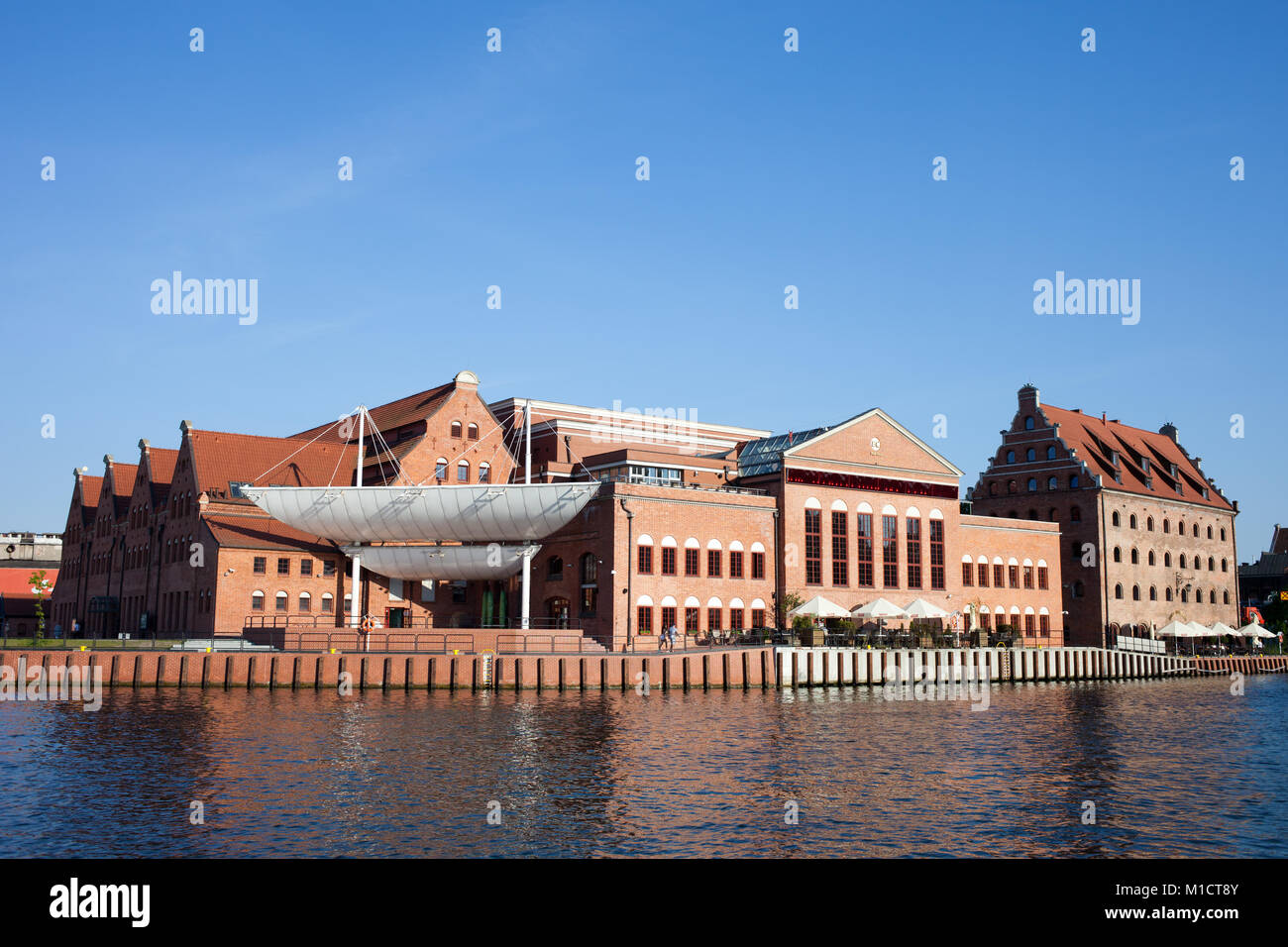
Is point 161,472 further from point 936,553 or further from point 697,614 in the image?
point 936,553

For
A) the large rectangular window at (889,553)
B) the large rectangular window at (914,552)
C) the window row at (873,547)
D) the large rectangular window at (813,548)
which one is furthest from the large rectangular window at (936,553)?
the large rectangular window at (813,548)

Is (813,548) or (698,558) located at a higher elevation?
(813,548)

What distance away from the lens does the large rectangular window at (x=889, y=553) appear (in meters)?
75.9

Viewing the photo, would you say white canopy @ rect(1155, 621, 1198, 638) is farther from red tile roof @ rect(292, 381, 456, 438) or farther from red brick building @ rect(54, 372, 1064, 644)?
red tile roof @ rect(292, 381, 456, 438)

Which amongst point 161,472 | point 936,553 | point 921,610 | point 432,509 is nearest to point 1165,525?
point 936,553

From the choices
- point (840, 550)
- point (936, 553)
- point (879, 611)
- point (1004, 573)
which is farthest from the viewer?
point (1004, 573)

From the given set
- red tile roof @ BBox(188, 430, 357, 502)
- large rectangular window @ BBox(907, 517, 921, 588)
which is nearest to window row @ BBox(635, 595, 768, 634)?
large rectangular window @ BBox(907, 517, 921, 588)

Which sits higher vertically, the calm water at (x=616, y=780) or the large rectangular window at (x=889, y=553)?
the large rectangular window at (x=889, y=553)

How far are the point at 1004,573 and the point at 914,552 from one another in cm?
1055

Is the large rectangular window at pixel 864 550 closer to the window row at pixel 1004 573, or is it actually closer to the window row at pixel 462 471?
the window row at pixel 1004 573

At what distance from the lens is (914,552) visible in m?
77.8

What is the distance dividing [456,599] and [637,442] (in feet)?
72.3

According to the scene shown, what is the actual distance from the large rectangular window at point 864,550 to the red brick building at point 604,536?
0.41 ft
